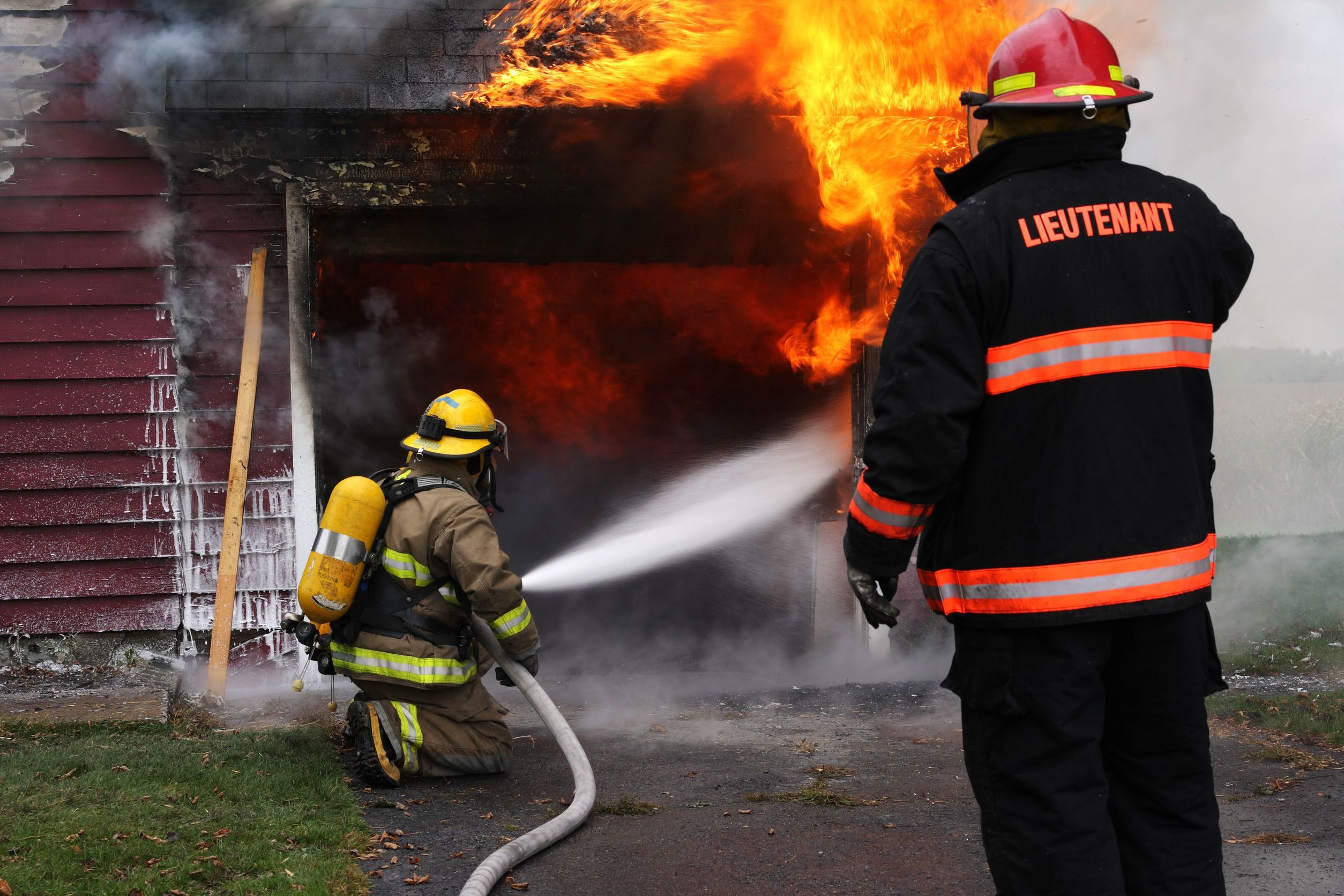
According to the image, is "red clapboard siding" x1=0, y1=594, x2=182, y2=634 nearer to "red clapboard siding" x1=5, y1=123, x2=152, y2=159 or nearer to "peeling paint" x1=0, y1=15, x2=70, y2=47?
"red clapboard siding" x1=5, y1=123, x2=152, y2=159

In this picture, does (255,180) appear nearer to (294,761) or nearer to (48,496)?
(48,496)

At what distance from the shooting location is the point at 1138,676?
89.2 inches

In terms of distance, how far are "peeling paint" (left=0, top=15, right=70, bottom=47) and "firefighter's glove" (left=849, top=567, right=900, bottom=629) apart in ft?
18.6

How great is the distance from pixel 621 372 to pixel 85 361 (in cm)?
394

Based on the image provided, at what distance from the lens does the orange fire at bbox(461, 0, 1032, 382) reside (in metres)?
5.83

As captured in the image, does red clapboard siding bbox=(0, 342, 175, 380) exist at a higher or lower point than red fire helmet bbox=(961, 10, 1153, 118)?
lower

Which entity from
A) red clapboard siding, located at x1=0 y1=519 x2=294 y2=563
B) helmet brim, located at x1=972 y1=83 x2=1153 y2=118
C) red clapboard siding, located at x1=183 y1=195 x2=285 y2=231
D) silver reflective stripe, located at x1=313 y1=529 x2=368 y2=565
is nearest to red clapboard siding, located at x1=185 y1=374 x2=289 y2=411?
red clapboard siding, located at x1=0 y1=519 x2=294 y2=563

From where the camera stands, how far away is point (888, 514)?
2.32m

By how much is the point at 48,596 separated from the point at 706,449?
466cm

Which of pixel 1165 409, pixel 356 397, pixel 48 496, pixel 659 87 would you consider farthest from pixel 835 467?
pixel 1165 409

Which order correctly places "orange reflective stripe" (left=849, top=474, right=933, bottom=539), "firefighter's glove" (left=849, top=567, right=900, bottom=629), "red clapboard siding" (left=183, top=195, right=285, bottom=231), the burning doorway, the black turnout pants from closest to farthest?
the black turnout pants
"orange reflective stripe" (left=849, top=474, right=933, bottom=539)
"firefighter's glove" (left=849, top=567, right=900, bottom=629)
"red clapboard siding" (left=183, top=195, right=285, bottom=231)
the burning doorway

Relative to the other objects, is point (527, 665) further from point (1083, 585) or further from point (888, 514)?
point (1083, 585)

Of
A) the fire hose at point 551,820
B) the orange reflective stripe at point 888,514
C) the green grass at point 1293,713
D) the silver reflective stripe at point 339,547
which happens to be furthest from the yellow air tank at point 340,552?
the green grass at point 1293,713

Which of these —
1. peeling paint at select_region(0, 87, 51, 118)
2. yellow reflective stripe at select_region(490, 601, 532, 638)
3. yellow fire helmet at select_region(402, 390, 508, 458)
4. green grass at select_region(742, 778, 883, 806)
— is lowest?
green grass at select_region(742, 778, 883, 806)
